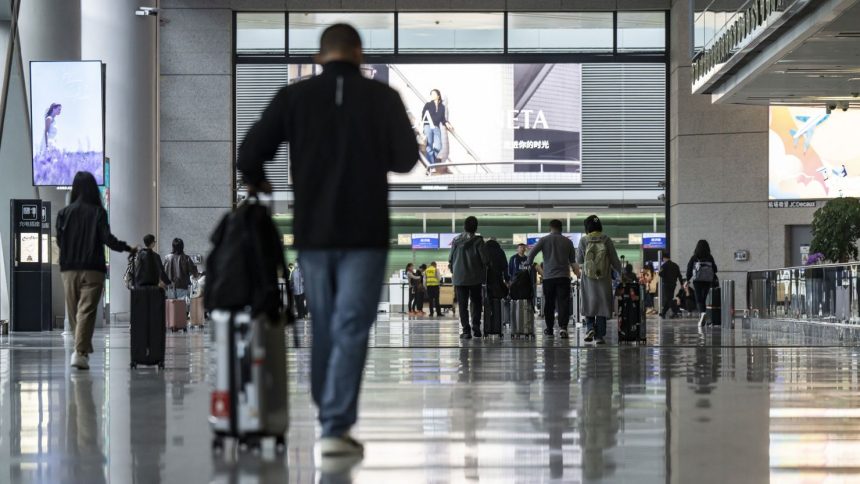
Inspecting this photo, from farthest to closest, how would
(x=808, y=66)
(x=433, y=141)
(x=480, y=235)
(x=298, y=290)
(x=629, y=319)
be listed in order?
1. (x=433, y=141)
2. (x=298, y=290)
3. (x=808, y=66)
4. (x=480, y=235)
5. (x=629, y=319)

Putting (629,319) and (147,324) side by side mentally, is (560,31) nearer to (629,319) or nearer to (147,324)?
(629,319)

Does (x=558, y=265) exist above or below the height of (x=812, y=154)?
below

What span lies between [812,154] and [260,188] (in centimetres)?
2886

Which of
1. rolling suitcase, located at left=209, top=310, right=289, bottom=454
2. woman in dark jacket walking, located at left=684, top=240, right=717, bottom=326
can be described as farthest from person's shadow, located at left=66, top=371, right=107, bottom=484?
woman in dark jacket walking, located at left=684, top=240, right=717, bottom=326

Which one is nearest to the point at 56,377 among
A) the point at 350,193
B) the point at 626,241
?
the point at 350,193

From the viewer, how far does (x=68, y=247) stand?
37.1 ft

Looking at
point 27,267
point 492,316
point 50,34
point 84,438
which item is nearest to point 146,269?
point 84,438

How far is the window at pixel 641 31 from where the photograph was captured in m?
34.6

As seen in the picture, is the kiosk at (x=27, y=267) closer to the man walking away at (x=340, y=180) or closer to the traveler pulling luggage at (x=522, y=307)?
the traveler pulling luggage at (x=522, y=307)

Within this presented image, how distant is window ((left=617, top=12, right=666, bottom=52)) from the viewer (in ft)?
114

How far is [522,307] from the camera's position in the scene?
1828cm

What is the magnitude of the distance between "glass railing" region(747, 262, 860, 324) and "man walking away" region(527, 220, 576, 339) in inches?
150

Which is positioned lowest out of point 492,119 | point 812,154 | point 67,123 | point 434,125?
point 67,123

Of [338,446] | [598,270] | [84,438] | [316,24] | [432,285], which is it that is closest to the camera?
[338,446]
